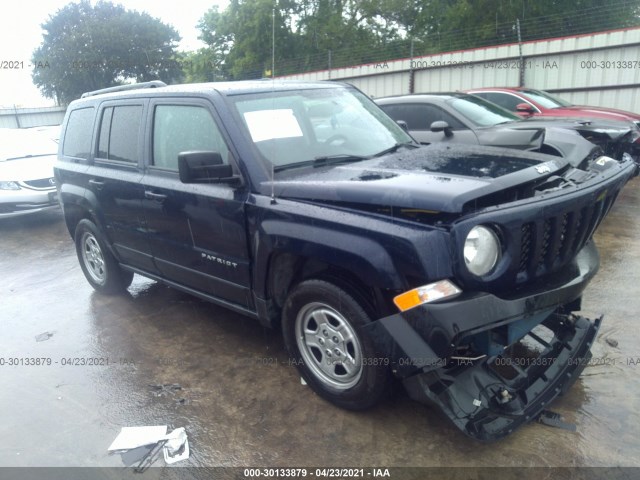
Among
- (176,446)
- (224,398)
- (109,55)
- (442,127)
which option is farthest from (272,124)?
(109,55)

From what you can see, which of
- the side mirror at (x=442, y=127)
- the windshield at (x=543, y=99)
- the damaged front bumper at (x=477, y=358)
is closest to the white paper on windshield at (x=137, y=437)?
the damaged front bumper at (x=477, y=358)

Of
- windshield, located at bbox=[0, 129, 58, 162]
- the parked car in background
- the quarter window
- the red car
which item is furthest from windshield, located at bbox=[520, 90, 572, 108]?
windshield, located at bbox=[0, 129, 58, 162]

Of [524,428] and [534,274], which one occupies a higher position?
[534,274]

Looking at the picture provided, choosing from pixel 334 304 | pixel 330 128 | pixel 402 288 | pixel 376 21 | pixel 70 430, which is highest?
pixel 376 21

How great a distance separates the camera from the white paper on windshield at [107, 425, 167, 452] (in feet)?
10.1

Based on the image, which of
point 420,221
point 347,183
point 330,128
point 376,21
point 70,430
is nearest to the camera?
point 420,221

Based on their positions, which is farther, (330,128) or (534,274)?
(330,128)

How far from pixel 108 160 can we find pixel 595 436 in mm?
4137

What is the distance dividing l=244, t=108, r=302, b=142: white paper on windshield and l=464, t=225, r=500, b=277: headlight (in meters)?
1.55

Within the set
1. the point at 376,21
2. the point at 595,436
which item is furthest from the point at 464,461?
the point at 376,21

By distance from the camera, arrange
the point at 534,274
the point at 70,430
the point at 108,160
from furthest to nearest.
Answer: the point at 108,160 → the point at 70,430 → the point at 534,274

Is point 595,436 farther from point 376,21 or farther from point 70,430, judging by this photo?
point 376,21

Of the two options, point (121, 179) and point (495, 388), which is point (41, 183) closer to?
point (121, 179)

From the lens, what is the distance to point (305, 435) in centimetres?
303
